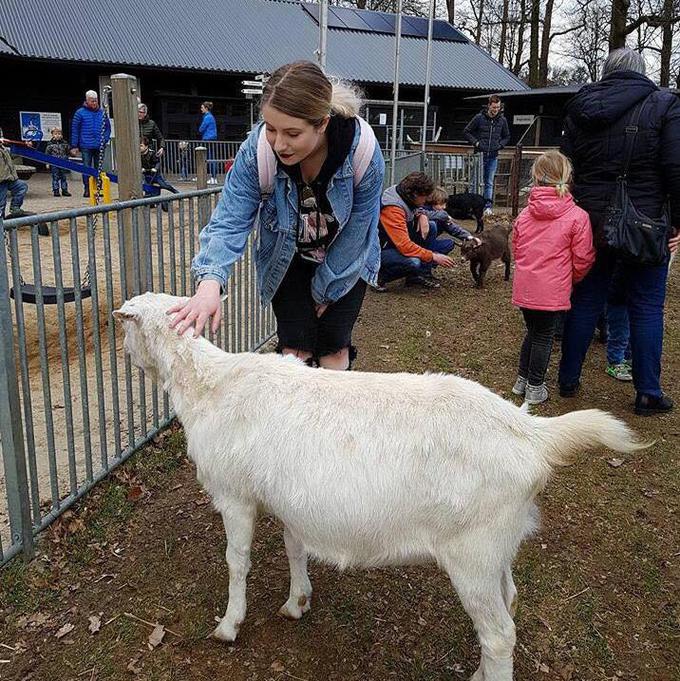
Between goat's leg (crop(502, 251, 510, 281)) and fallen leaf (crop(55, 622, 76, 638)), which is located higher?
goat's leg (crop(502, 251, 510, 281))

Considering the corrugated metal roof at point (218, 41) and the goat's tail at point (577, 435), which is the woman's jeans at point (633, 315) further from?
the corrugated metal roof at point (218, 41)

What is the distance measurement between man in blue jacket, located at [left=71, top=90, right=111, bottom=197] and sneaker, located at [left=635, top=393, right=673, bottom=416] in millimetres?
12008

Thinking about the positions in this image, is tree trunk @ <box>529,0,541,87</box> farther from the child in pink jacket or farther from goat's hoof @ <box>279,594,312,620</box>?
goat's hoof @ <box>279,594,312,620</box>

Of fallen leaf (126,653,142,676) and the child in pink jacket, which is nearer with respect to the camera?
fallen leaf (126,653,142,676)

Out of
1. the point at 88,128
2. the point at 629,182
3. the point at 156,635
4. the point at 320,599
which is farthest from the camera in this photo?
the point at 88,128

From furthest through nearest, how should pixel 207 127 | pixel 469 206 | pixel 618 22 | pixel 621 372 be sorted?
1. pixel 618 22
2. pixel 207 127
3. pixel 469 206
4. pixel 621 372

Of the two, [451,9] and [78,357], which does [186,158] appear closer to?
[78,357]

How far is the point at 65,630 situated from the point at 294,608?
34.8 inches

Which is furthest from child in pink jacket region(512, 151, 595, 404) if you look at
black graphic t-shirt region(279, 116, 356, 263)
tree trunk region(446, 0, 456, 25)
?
tree trunk region(446, 0, 456, 25)

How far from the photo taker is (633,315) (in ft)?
14.7

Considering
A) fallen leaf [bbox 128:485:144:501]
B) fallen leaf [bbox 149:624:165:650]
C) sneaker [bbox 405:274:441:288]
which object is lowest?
fallen leaf [bbox 149:624:165:650]

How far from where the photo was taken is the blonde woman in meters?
2.29

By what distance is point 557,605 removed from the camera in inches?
111

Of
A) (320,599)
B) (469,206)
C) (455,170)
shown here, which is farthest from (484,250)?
(455,170)
